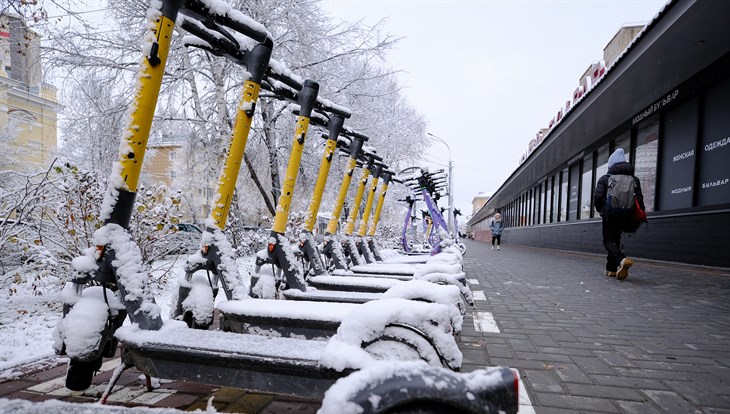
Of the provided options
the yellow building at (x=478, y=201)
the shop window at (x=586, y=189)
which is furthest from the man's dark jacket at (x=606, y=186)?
the yellow building at (x=478, y=201)

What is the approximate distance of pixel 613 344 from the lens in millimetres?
3344

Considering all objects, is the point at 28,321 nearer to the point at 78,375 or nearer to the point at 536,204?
the point at 78,375

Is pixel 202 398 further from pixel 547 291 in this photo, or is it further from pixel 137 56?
pixel 137 56

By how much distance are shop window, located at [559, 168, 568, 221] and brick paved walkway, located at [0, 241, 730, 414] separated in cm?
1264

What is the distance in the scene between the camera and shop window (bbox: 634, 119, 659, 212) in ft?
34.3

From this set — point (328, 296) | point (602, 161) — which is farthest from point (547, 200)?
point (328, 296)

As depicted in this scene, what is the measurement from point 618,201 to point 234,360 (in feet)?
22.6

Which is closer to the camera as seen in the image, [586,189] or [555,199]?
[586,189]

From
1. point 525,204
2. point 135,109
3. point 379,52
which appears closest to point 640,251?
point 379,52

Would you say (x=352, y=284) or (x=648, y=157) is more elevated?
(x=648, y=157)

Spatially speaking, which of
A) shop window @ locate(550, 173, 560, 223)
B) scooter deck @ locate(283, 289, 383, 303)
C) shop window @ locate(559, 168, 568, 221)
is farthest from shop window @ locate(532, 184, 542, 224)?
scooter deck @ locate(283, 289, 383, 303)

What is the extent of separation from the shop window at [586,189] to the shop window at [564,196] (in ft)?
6.89

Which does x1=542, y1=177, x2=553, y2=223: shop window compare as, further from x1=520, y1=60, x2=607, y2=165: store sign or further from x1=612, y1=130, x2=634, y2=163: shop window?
x1=612, y1=130, x2=634, y2=163: shop window

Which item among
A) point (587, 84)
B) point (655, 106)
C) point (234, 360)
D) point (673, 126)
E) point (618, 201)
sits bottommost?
point (234, 360)
